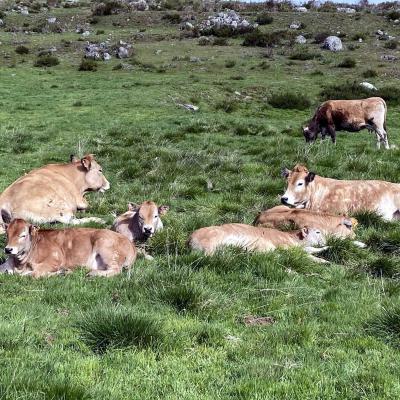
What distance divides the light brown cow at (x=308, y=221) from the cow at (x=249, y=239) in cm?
47

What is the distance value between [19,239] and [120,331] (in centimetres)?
317

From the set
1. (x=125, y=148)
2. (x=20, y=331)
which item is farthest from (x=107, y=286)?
(x=125, y=148)

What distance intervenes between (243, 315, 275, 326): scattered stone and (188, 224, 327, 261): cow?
1924mm

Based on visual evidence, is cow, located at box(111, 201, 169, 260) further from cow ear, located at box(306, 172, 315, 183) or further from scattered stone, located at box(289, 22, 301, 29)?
scattered stone, located at box(289, 22, 301, 29)

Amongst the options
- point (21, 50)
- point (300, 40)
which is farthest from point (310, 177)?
point (300, 40)

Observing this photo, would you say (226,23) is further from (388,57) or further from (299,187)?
(299,187)

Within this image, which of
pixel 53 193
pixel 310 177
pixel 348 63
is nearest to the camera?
pixel 53 193

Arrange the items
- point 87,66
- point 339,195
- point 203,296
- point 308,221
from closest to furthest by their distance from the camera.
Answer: point 203,296 → point 308,221 → point 339,195 → point 87,66

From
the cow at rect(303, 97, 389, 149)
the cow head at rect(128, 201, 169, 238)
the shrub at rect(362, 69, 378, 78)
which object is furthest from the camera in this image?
the shrub at rect(362, 69, 378, 78)

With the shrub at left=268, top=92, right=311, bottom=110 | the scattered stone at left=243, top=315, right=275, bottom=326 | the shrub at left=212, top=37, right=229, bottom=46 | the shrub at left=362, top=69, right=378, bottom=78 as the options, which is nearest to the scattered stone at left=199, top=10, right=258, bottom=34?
the shrub at left=212, top=37, right=229, bottom=46

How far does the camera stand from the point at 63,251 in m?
8.45

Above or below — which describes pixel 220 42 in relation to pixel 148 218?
below

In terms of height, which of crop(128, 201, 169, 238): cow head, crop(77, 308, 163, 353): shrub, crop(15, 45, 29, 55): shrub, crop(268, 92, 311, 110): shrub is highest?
crop(77, 308, 163, 353): shrub

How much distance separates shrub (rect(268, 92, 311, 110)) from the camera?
96.5 feet
